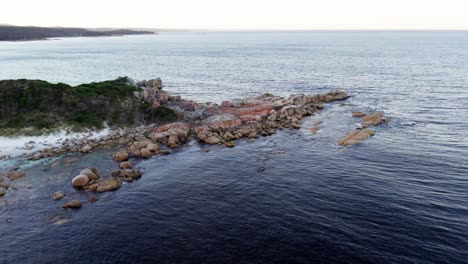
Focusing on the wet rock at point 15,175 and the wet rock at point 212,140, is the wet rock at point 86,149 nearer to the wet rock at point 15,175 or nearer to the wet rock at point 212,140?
the wet rock at point 15,175

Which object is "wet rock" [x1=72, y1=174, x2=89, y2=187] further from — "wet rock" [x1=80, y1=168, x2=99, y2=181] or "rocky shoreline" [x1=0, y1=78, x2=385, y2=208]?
"wet rock" [x1=80, y1=168, x2=99, y2=181]

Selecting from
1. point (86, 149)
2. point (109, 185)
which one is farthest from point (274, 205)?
point (86, 149)

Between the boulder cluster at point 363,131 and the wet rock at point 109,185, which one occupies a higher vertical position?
the boulder cluster at point 363,131

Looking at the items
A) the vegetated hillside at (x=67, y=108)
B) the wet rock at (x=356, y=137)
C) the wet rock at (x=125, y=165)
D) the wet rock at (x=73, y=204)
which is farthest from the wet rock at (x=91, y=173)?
the wet rock at (x=356, y=137)

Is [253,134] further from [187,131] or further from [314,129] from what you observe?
[187,131]

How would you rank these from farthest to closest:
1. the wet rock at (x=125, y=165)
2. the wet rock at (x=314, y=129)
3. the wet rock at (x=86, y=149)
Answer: the wet rock at (x=314, y=129) < the wet rock at (x=86, y=149) < the wet rock at (x=125, y=165)

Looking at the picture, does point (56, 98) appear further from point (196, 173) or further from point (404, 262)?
point (404, 262)

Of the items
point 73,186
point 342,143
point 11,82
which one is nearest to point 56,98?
point 11,82
